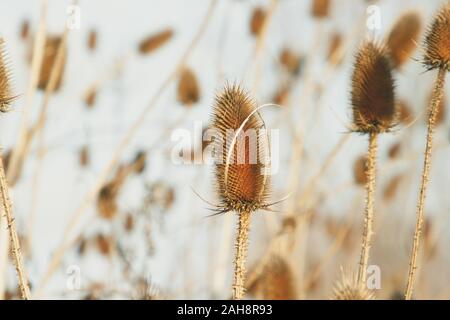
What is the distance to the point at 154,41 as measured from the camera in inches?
273

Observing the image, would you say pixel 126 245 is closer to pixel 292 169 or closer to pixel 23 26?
pixel 292 169

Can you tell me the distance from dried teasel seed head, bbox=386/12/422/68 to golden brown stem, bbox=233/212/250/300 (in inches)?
85.1

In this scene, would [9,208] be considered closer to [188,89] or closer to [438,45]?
[438,45]

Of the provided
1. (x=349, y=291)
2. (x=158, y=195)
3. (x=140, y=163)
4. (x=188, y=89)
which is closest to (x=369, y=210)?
(x=349, y=291)

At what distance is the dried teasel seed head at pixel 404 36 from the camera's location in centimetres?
486

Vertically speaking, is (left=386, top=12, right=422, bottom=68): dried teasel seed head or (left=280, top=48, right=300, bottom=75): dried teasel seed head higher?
(left=280, top=48, right=300, bottom=75): dried teasel seed head

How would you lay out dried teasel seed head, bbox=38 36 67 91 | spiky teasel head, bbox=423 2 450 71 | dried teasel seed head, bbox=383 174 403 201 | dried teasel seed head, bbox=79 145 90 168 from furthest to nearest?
dried teasel seed head, bbox=383 174 403 201 < dried teasel seed head, bbox=79 145 90 168 < dried teasel seed head, bbox=38 36 67 91 < spiky teasel head, bbox=423 2 450 71

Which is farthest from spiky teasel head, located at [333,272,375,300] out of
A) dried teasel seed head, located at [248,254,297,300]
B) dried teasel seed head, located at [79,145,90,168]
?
dried teasel seed head, located at [79,145,90,168]

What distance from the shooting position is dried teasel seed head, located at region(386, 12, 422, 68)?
4860 millimetres

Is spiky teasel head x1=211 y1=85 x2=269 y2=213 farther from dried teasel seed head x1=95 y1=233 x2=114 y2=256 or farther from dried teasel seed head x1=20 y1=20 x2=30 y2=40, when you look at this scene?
dried teasel seed head x1=20 y1=20 x2=30 y2=40

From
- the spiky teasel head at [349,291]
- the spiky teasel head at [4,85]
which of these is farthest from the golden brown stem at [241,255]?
the spiky teasel head at [4,85]

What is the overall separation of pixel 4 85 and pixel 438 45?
71.9 inches
